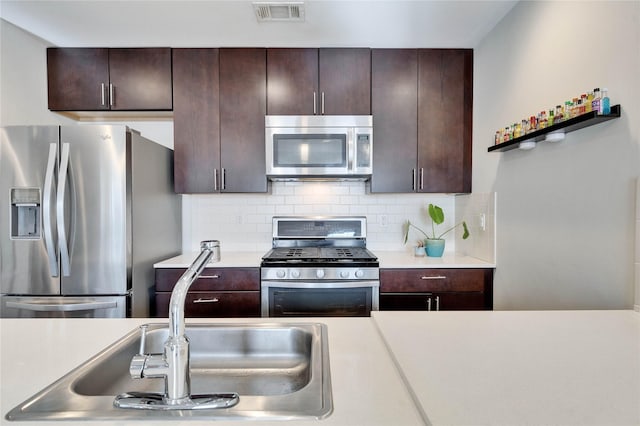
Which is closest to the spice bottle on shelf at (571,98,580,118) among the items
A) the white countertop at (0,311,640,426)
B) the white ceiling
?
the white countertop at (0,311,640,426)

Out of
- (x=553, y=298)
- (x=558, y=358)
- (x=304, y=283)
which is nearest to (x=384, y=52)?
(x=304, y=283)

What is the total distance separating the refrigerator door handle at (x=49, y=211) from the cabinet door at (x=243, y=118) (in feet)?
3.31

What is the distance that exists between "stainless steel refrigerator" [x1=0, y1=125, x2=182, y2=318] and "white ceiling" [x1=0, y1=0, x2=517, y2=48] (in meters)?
0.73

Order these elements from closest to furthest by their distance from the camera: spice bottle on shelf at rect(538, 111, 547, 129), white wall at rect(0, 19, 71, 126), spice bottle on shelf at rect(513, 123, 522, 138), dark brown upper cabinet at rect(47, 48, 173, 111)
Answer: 1. spice bottle on shelf at rect(538, 111, 547, 129)
2. spice bottle on shelf at rect(513, 123, 522, 138)
3. white wall at rect(0, 19, 71, 126)
4. dark brown upper cabinet at rect(47, 48, 173, 111)

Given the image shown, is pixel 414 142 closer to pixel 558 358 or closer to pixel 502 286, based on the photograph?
pixel 502 286

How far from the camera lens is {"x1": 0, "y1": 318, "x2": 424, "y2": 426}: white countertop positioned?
58 cm

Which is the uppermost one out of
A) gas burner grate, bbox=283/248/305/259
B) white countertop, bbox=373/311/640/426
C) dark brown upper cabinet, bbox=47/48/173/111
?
dark brown upper cabinet, bbox=47/48/173/111

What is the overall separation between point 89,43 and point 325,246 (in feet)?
7.64

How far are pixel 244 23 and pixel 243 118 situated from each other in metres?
0.63

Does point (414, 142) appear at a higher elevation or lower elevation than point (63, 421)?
higher

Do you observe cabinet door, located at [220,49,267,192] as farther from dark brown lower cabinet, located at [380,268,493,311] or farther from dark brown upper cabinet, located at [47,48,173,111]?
dark brown lower cabinet, located at [380,268,493,311]

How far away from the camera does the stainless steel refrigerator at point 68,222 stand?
201 cm

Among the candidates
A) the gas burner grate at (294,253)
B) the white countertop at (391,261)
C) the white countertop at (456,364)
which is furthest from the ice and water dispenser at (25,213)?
the gas burner grate at (294,253)

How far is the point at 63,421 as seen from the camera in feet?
1.85
